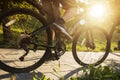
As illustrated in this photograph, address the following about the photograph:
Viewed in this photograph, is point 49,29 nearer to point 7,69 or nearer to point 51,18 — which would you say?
point 51,18

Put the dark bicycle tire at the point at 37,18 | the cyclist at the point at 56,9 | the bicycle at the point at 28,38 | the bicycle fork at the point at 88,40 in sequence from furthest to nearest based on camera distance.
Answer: the bicycle fork at the point at 88,40 → the cyclist at the point at 56,9 → the bicycle at the point at 28,38 → the dark bicycle tire at the point at 37,18

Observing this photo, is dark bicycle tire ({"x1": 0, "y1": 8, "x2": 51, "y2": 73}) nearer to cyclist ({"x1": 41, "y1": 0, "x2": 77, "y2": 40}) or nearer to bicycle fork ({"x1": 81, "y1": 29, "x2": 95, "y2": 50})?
cyclist ({"x1": 41, "y1": 0, "x2": 77, "y2": 40})

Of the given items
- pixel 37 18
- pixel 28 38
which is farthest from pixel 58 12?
pixel 28 38

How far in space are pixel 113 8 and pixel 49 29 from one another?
6.54 ft

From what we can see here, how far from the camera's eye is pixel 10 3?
34.2ft

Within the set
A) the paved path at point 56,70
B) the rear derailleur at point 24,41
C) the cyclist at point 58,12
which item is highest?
the cyclist at point 58,12

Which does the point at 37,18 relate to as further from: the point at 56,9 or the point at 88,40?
the point at 88,40

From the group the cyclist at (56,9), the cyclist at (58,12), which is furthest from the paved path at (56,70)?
the cyclist at (56,9)

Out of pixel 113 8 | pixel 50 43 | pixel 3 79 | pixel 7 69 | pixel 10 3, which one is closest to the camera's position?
pixel 3 79

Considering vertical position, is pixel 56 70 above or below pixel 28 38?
below

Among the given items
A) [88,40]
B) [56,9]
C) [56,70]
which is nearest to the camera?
[56,9]

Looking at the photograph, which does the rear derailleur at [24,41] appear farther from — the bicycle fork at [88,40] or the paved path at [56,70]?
the bicycle fork at [88,40]

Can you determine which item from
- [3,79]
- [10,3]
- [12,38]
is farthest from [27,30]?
[10,3]

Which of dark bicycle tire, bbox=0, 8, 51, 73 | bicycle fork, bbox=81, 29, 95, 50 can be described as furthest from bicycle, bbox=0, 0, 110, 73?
bicycle fork, bbox=81, 29, 95, 50
